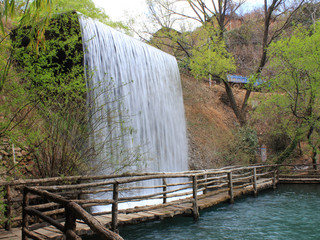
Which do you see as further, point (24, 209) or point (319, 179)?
point (319, 179)

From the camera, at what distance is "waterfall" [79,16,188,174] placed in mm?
10609

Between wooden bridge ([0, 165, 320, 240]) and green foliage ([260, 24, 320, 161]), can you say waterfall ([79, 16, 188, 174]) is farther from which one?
green foliage ([260, 24, 320, 161])

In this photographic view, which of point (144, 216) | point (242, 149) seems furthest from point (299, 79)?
point (144, 216)

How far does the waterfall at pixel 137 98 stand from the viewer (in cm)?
1061

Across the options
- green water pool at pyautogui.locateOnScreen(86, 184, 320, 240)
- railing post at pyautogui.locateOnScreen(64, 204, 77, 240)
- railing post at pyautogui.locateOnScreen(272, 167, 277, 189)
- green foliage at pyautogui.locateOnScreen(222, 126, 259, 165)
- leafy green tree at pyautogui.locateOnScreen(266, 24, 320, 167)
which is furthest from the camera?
green foliage at pyautogui.locateOnScreen(222, 126, 259, 165)

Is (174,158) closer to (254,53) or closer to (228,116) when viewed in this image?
(228,116)

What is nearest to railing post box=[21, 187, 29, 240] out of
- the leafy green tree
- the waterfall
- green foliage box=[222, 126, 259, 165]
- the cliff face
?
the waterfall

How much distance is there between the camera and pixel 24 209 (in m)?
4.82

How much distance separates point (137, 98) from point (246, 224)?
22.0 ft

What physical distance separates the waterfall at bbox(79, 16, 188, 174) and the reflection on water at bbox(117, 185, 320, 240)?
237 centimetres

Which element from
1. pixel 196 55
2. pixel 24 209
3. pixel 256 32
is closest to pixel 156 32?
pixel 196 55

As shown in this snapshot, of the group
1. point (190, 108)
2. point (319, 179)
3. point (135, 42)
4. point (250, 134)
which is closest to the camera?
point (135, 42)

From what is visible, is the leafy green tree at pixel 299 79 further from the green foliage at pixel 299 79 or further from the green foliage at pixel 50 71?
the green foliage at pixel 50 71

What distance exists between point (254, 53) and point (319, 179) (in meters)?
20.5
